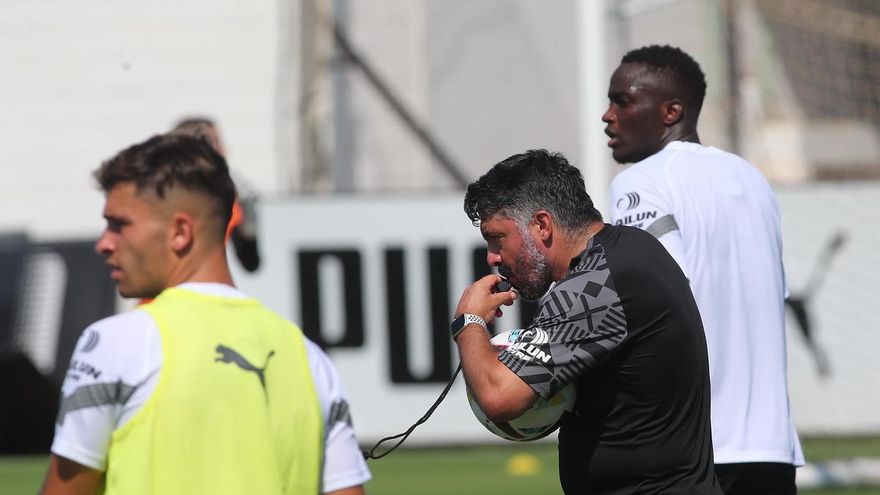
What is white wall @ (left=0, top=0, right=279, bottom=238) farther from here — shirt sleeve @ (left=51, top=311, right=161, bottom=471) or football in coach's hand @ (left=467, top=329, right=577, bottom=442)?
shirt sleeve @ (left=51, top=311, right=161, bottom=471)

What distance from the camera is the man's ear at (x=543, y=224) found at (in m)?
3.30

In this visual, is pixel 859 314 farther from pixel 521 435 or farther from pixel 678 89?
pixel 521 435

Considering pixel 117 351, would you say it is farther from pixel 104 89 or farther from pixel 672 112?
pixel 104 89

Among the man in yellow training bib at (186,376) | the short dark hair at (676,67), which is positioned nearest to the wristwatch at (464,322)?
the man in yellow training bib at (186,376)

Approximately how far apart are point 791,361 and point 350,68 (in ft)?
17.8

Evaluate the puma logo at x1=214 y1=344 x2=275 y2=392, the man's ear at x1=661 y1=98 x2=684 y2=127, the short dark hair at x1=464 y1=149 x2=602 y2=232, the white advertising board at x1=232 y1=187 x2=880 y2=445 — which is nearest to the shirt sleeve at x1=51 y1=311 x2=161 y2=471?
the puma logo at x1=214 y1=344 x2=275 y2=392

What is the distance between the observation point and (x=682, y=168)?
4219mm

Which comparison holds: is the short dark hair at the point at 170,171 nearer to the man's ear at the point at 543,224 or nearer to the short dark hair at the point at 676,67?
the man's ear at the point at 543,224

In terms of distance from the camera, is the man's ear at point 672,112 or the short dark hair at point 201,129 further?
the short dark hair at point 201,129

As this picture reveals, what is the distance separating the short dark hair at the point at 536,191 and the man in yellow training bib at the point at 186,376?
600 millimetres

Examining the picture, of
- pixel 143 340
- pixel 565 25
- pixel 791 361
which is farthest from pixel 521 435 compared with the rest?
pixel 565 25

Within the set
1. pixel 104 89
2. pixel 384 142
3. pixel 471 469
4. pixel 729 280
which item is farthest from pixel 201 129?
pixel 104 89

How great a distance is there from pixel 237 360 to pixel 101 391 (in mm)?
264

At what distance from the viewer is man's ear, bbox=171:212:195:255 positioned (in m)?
2.85
